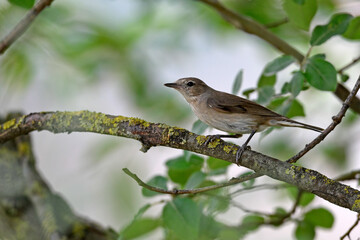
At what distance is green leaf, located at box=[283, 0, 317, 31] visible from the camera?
2533 mm

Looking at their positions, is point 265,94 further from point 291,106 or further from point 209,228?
point 209,228

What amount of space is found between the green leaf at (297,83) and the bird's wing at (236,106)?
0.32 meters

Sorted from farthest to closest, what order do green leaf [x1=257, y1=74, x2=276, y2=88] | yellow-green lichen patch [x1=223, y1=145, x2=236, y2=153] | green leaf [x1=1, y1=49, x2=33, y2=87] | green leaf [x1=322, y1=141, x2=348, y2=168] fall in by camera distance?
green leaf [x1=322, y1=141, x2=348, y2=168]
green leaf [x1=1, y1=49, x2=33, y2=87]
green leaf [x1=257, y1=74, x2=276, y2=88]
yellow-green lichen patch [x1=223, y1=145, x2=236, y2=153]

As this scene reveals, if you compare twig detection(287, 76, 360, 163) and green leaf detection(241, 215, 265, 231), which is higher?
twig detection(287, 76, 360, 163)

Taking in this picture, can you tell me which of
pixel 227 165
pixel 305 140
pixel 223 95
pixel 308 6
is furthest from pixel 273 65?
pixel 305 140

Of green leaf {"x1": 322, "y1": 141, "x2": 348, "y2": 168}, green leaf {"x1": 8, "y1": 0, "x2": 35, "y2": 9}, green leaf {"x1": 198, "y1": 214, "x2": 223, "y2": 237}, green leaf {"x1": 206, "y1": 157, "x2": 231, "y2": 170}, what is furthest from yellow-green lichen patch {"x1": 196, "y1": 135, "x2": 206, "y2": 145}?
green leaf {"x1": 322, "y1": 141, "x2": 348, "y2": 168}

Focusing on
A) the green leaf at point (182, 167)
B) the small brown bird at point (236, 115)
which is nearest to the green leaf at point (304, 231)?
the small brown bird at point (236, 115)

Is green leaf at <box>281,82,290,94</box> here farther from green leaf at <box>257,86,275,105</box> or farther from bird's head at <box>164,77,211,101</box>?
bird's head at <box>164,77,211,101</box>

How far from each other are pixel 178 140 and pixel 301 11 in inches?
41.5

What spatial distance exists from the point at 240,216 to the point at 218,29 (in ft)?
7.28

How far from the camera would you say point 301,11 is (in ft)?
8.32

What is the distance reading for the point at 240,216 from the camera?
2865 millimetres

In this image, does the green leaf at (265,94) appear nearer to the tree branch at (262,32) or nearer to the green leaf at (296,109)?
the green leaf at (296,109)

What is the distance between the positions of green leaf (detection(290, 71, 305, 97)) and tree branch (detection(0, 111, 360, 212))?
1.45 feet
